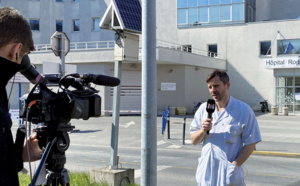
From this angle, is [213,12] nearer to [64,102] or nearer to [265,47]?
[265,47]

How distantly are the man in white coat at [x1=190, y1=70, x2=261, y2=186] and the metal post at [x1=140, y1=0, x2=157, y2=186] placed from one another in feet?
4.11

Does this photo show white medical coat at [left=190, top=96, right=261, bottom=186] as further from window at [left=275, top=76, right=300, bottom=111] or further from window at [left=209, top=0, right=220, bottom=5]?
window at [left=209, top=0, right=220, bottom=5]

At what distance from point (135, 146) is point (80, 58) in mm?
17335

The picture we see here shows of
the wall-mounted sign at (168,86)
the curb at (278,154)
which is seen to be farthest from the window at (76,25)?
the curb at (278,154)

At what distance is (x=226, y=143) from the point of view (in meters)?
3.99

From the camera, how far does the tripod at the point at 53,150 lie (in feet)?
8.27

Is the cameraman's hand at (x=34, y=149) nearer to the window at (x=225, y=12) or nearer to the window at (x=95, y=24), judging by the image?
the window at (x=225, y=12)

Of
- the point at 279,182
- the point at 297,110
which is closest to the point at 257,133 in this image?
the point at 279,182

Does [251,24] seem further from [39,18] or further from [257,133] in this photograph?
[257,133]

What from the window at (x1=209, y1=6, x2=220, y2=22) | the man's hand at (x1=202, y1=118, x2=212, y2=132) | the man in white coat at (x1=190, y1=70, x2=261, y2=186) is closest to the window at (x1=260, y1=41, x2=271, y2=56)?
the window at (x1=209, y1=6, x2=220, y2=22)

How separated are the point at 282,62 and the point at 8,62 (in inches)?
1343

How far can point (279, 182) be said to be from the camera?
8.80 m

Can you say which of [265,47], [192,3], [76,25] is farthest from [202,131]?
[76,25]

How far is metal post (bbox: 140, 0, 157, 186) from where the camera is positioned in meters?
5.34
